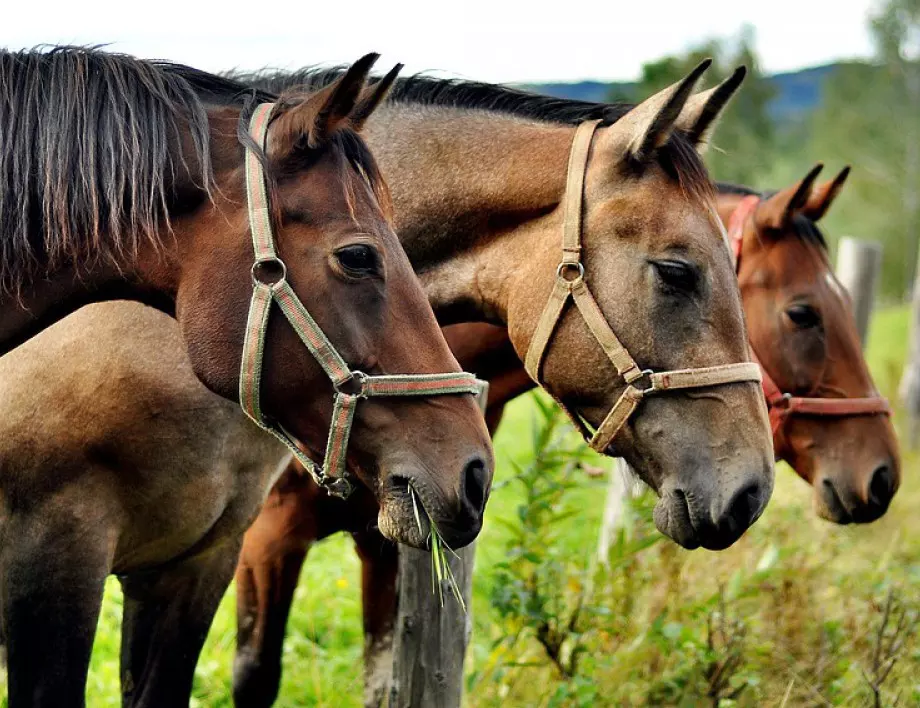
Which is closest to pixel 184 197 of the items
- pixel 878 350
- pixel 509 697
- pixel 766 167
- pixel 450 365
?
pixel 450 365

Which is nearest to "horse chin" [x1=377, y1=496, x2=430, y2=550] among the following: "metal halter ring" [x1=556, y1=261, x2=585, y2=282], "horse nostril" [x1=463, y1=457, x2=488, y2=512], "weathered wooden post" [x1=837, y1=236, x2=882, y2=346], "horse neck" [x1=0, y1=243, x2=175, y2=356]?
"horse nostril" [x1=463, y1=457, x2=488, y2=512]

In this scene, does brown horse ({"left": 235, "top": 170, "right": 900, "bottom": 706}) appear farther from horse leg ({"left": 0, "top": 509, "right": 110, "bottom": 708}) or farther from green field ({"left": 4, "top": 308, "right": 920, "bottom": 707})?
horse leg ({"left": 0, "top": 509, "right": 110, "bottom": 708})

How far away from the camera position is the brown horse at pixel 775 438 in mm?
3742

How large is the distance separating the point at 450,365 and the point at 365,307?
0.25m

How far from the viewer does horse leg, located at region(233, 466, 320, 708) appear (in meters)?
3.74

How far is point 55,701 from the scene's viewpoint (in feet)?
8.48

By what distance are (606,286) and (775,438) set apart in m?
1.44

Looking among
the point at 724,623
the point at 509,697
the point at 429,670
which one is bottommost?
the point at 509,697

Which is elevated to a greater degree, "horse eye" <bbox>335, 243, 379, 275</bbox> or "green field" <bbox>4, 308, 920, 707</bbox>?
"horse eye" <bbox>335, 243, 379, 275</bbox>

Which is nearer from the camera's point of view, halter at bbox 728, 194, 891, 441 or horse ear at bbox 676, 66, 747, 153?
horse ear at bbox 676, 66, 747, 153

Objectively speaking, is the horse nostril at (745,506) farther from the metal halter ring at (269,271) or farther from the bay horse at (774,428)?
the metal halter ring at (269,271)

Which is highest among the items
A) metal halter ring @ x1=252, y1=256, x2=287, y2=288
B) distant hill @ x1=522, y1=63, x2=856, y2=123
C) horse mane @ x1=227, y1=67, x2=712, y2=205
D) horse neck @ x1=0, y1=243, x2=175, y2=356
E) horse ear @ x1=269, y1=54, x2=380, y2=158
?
horse ear @ x1=269, y1=54, x2=380, y2=158

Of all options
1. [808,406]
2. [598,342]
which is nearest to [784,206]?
[808,406]

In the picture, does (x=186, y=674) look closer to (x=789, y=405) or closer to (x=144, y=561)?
(x=144, y=561)
